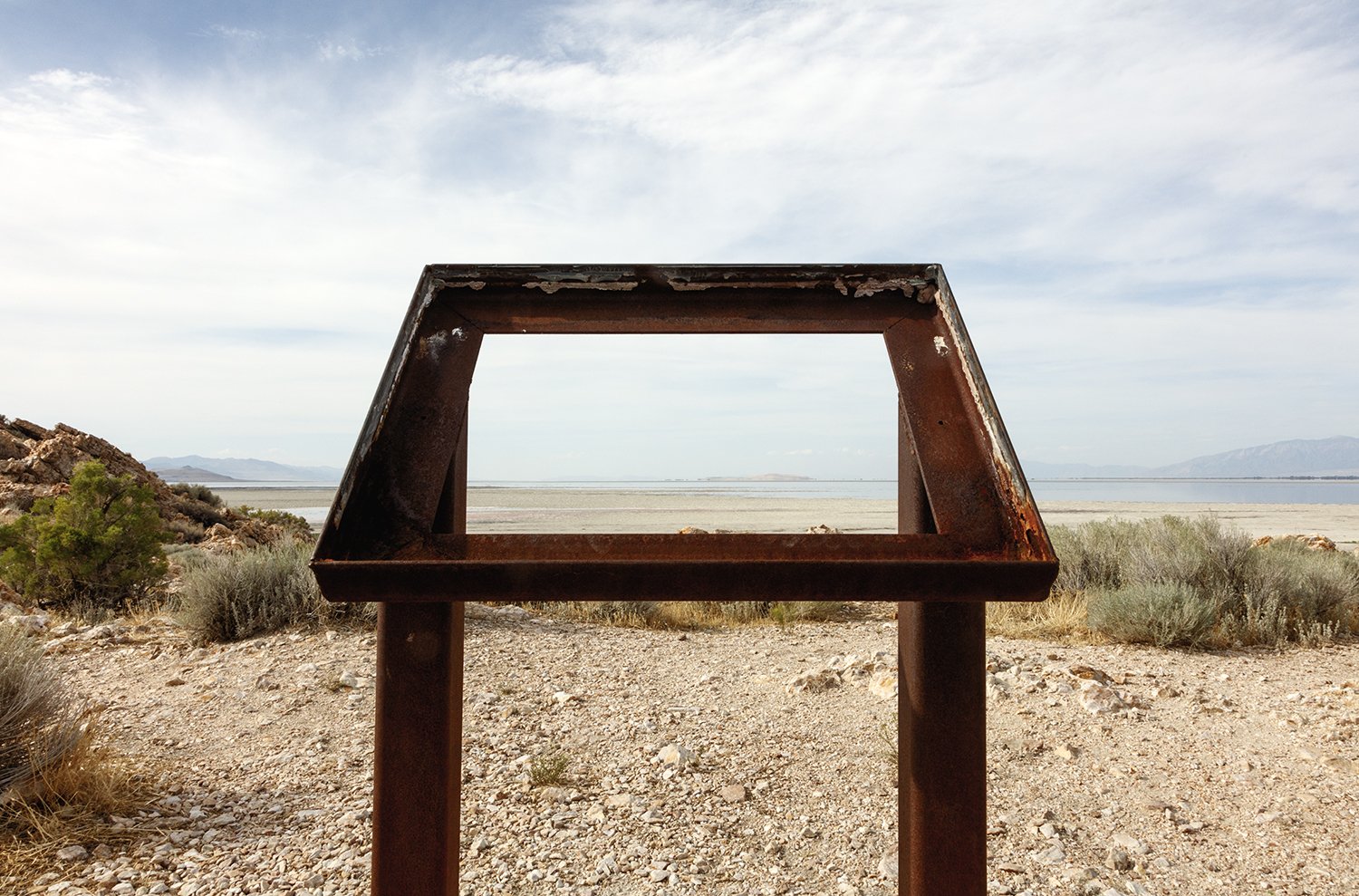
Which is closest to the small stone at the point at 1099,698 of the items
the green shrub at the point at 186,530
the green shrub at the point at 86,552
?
the green shrub at the point at 86,552

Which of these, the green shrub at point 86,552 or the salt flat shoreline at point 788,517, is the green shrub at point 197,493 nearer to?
the salt flat shoreline at point 788,517

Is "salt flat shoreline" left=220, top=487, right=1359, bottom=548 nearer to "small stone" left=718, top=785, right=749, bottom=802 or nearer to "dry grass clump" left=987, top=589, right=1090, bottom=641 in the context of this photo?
"dry grass clump" left=987, top=589, right=1090, bottom=641

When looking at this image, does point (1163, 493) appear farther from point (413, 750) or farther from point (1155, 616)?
point (413, 750)

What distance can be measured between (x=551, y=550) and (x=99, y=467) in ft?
30.0

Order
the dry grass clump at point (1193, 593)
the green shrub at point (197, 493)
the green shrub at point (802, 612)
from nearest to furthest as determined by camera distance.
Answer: the dry grass clump at point (1193, 593), the green shrub at point (802, 612), the green shrub at point (197, 493)

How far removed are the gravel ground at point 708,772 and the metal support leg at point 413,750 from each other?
5.74 feet

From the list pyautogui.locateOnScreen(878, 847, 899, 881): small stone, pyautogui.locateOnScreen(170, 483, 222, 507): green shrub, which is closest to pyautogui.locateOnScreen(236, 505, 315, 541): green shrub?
pyautogui.locateOnScreen(170, 483, 222, 507): green shrub

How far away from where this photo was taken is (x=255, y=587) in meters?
6.74

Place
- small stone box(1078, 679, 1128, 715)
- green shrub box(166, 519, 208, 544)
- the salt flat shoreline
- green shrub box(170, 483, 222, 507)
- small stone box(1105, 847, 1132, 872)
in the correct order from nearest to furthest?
small stone box(1105, 847, 1132, 872) < small stone box(1078, 679, 1128, 715) < green shrub box(166, 519, 208, 544) < green shrub box(170, 483, 222, 507) < the salt flat shoreline

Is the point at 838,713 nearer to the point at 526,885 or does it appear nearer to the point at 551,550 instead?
the point at 526,885

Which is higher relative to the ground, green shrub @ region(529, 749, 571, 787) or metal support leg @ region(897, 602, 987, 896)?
metal support leg @ region(897, 602, 987, 896)

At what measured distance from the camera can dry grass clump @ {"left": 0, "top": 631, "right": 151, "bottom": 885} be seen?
324cm

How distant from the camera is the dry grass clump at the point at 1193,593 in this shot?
685 centimetres

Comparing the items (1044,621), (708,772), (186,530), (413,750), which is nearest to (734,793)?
(708,772)
